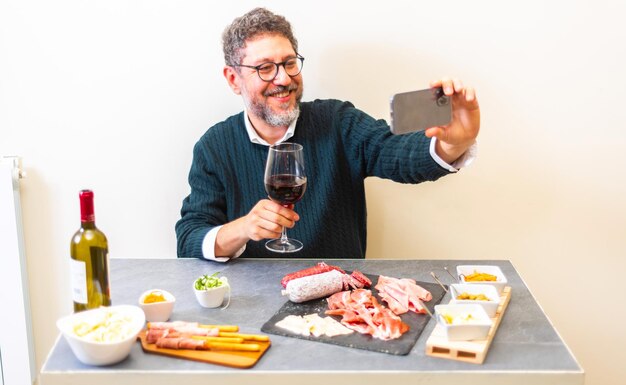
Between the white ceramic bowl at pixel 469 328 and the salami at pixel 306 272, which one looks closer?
the white ceramic bowl at pixel 469 328

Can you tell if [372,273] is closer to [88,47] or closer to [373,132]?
[373,132]

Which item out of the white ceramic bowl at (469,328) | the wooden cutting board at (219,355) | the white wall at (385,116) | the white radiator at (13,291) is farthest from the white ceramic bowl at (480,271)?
the white radiator at (13,291)

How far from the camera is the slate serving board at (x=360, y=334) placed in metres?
1.37

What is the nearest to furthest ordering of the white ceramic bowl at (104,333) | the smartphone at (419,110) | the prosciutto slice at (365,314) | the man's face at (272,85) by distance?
the white ceramic bowl at (104,333) → the prosciutto slice at (365,314) → the smartphone at (419,110) → the man's face at (272,85)

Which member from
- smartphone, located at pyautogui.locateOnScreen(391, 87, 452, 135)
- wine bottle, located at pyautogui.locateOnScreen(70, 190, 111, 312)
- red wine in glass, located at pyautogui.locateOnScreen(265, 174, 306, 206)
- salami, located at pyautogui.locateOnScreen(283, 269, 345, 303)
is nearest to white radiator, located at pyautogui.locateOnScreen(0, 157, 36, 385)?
wine bottle, located at pyautogui.locateOnScreen(70, 190, 111, 312)

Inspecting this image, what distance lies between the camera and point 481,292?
1.57m

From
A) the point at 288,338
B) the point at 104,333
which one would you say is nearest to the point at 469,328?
the point at 288,338

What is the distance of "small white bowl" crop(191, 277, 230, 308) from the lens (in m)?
1.56

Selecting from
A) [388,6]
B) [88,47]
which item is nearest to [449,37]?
[388,6]

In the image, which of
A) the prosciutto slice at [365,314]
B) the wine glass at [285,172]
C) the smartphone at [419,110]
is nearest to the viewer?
the prosciutto slice at [365,314]

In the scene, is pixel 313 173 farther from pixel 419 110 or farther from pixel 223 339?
pixel 223 339

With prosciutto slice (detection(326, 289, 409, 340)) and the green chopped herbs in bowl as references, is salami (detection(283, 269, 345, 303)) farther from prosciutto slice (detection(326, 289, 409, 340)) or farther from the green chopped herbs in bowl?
the green chopped herbs in bowl

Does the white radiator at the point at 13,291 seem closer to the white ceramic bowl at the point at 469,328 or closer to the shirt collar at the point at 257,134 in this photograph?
the shirt collar at the point at 257,134

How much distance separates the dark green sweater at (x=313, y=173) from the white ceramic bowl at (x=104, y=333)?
0.74 metres
